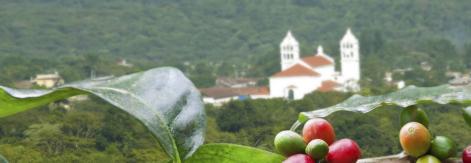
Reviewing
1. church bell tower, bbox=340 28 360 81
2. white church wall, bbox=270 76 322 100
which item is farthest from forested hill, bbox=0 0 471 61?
white church wall, bbox=270 76 322 100

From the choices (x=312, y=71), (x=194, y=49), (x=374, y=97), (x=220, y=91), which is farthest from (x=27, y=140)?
(x=194, y=49)

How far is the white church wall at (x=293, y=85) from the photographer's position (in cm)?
2380

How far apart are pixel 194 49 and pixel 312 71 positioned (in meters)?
7.44

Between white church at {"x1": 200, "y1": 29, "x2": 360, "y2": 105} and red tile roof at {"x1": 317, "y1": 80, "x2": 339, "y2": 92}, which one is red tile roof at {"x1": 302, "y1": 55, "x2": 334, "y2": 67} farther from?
red tile roof at {"x1": 317, "y1": 80, "x2": 339, "y2": 92}

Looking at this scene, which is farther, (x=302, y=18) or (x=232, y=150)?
(x=302, y=18)

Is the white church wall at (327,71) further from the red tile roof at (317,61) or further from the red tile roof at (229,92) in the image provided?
the red tile roof at (229,92)

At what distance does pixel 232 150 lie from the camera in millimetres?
311

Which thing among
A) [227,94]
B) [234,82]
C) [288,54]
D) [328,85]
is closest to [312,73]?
[328,85]

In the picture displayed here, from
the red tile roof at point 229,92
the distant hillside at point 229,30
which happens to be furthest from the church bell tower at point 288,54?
the red tile roof at point 229,92

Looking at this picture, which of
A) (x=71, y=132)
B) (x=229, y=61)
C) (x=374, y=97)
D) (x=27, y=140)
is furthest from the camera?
(x=229, y=61)

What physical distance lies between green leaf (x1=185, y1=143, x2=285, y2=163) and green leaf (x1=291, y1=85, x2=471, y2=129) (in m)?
0.04

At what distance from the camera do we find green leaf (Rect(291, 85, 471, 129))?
336 mm

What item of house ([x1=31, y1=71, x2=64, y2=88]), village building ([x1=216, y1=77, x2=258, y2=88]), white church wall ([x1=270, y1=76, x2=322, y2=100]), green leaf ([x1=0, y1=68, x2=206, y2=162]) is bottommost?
village building ([x1=216, y1=77, x2=258, y2=88])

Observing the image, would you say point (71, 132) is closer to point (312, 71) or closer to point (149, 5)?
point (312, 71)
